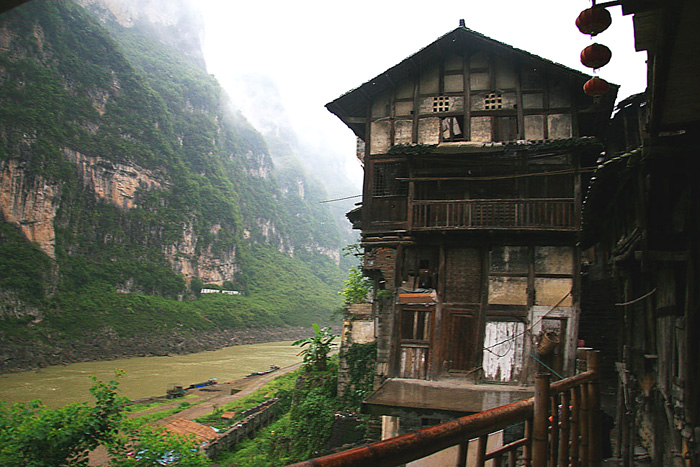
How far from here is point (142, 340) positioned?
53.6m

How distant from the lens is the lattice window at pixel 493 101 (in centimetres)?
1352

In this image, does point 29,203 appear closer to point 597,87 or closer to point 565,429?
point 597,87

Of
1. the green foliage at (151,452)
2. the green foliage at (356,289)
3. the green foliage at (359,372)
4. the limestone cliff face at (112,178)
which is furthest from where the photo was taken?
the limestone cliff face at (112,178)

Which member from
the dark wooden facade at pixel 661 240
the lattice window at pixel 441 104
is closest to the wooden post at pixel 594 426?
the dark wooden facade at pixel 661 240

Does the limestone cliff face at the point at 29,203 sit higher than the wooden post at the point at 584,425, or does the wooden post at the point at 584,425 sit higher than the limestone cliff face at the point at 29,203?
the limestone cliff face at the point at 29,203

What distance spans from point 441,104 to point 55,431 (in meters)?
12.5

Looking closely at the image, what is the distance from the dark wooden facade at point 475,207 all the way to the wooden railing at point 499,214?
0.10 ft

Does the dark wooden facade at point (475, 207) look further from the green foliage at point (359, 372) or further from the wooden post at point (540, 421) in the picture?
the wooden post at point (540, 421)

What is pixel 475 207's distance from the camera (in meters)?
12.5

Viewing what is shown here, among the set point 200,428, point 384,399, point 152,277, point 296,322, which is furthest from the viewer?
point 296,322

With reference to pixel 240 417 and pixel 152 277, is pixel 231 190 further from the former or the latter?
pixel 240 417

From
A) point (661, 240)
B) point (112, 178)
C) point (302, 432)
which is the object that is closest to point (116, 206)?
point (112, 178)

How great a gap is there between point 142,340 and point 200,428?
126 feet

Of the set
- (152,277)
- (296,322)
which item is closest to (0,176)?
(152,277)
